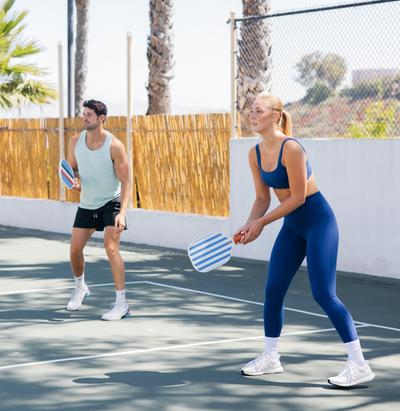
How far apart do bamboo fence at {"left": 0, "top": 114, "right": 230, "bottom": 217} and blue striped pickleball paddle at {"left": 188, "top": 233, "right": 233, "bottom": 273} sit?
6.33 metres

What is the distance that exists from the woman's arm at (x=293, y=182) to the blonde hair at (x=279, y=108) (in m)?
0.29

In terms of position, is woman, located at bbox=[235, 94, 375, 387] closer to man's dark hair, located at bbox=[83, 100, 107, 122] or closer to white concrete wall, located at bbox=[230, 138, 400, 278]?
man's dark hair, located at bbox=[83, 100, 107, 122]

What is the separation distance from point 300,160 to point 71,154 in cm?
328

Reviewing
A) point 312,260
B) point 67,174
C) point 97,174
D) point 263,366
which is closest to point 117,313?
point 97,174

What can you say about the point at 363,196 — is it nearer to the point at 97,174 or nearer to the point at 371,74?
the point at 371,74

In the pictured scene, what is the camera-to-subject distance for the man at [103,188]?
7.07 metres

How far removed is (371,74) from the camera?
31.7 feet

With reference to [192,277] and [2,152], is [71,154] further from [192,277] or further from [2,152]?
[2,152]

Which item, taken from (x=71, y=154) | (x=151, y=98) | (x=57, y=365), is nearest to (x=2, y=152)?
(x=151, y=98)

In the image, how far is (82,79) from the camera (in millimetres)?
25953

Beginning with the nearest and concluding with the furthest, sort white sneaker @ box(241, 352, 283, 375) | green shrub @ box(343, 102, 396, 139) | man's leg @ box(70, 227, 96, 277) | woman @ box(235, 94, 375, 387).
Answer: woman @ box(235, 94, 375, 387)
white sneaker @ box(241, 352, 283, 375)
man's leg @ box(70, 227, 96, 277)
green shrub @ box(343, 102, 396, 139)

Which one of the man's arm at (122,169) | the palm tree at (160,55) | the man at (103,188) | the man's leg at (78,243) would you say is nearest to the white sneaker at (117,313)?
the man at (103,188)

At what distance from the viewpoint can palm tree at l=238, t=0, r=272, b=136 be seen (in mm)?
11328

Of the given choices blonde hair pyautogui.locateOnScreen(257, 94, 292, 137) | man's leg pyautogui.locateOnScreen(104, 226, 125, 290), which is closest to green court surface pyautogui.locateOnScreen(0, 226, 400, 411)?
man's leg pyautogui.locateOnScreen(104, 226, 125, 290)
